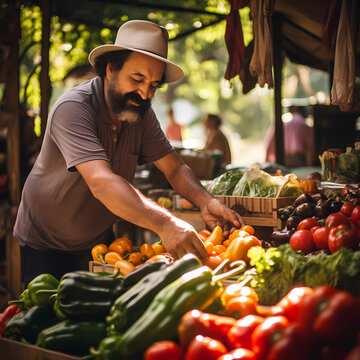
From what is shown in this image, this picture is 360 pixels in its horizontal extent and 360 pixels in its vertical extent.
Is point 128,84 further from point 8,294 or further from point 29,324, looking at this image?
point 8,294

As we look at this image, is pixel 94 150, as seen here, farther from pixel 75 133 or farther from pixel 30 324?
pixel 30 324

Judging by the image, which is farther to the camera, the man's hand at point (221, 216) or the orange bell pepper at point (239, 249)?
the man's hand at point (221, 216)

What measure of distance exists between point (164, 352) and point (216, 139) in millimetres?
8493

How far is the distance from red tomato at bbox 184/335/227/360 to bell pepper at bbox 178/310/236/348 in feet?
0.11

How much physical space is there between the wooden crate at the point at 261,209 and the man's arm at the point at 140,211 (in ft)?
4.45

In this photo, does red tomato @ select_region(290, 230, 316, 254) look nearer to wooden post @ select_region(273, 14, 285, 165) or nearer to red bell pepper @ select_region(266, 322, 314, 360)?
red bell pepper @ select_region(266, 322, 314, 360)

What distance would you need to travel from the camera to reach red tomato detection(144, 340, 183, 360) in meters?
1.72

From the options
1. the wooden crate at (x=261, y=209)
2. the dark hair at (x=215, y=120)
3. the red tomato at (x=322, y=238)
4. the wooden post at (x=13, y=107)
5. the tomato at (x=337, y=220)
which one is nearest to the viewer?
the red tomato at (x=322, y=238)

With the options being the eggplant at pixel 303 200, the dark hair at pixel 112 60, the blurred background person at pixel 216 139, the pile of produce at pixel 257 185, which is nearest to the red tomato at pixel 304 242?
the eggplant at pixel 303 200

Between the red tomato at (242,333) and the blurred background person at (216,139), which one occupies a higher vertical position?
the blurred background person at (216,139)

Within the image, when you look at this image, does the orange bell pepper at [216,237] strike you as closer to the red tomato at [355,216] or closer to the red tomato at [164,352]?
the red tomato at [355,216]

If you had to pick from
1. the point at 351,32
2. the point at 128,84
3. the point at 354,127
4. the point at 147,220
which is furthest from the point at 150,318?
the point at 354,127

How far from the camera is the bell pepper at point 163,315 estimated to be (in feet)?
6.06

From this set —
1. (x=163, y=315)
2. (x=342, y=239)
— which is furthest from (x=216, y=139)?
(x=163, y=315)
